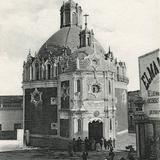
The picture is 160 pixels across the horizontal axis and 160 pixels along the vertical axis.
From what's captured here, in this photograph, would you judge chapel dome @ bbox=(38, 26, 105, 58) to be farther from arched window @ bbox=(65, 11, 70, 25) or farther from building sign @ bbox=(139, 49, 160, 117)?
building sign @ bbox=(139, 49, 160, 117)

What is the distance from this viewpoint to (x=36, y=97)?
31281 millimetres

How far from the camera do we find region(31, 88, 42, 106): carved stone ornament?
102ft

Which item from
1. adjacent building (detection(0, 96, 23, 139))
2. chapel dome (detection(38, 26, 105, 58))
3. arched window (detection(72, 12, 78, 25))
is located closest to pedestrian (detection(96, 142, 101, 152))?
chapel dome (detection(38, 26, 105, 58))

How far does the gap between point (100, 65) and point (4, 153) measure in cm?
999

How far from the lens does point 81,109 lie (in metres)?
27.3

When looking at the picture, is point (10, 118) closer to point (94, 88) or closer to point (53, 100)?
point (53, 100)

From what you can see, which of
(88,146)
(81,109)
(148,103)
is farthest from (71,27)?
(148,103)

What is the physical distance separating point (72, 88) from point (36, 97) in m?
4.81

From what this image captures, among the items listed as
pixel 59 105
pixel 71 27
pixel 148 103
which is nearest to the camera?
pixel 148 103

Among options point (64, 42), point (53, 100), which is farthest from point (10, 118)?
point (64, 42)

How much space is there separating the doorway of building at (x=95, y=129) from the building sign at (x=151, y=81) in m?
10.5

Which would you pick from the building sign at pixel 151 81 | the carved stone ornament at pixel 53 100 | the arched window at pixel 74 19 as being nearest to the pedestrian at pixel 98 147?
the carved stone ornament at pixel 53 100

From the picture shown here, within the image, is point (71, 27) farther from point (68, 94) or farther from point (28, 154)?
point (28, 154)

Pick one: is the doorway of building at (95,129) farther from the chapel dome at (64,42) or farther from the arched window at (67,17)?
the arched window at (67,17)
